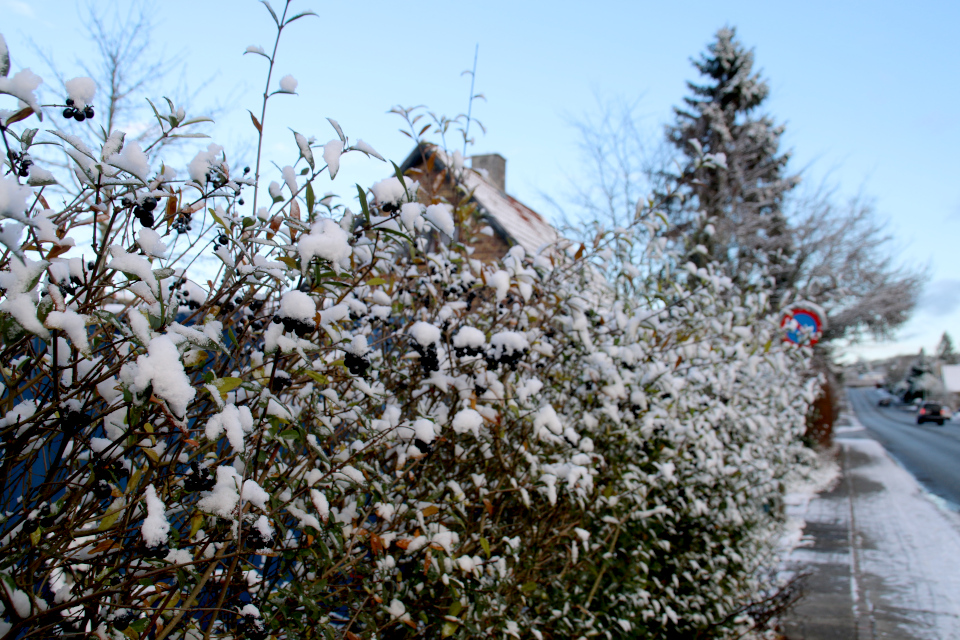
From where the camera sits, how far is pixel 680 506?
3549 mm

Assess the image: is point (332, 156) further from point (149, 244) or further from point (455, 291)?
point (455, 291)

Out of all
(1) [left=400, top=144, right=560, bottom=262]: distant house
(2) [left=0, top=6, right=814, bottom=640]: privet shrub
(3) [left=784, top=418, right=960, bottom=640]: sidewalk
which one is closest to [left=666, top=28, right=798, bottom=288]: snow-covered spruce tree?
(1) [left=400, top=144, right=560, bottom=262]: distant house

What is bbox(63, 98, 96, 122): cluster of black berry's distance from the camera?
1.25 m

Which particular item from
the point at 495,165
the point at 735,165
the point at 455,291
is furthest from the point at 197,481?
the point at 735,165

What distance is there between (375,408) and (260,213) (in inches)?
31.5

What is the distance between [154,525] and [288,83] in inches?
43.2

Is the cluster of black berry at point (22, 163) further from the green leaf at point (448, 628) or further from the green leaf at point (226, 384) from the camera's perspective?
the green leaf at point (448, 628)

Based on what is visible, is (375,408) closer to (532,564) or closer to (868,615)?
(532,564)

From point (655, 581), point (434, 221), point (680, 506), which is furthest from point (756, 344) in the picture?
point (434, 221)

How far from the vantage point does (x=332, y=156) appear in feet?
4.51

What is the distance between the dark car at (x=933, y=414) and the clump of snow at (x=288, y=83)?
45312mm

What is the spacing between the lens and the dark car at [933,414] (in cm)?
3627

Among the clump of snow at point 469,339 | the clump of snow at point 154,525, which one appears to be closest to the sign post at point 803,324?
the clump of snow at point 469,339

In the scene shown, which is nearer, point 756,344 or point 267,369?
point 267,369
